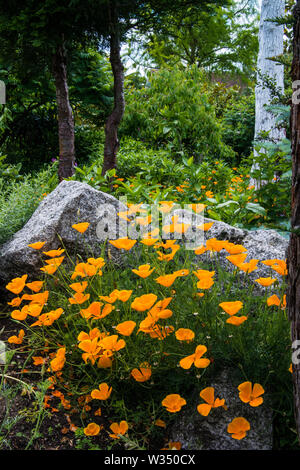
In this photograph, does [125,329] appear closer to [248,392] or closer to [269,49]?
[248,392]

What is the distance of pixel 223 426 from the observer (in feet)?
4.78

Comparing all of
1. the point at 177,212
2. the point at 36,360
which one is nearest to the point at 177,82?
the point at 177,212

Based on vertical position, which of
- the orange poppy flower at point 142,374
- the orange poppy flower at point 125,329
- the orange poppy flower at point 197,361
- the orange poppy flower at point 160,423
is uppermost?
the orange poppy flower at point 125,329

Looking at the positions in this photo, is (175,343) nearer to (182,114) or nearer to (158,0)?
(158,0)

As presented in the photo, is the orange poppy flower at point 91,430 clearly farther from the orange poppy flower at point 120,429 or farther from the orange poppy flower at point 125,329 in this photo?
the orange poppy flower at point 125,329

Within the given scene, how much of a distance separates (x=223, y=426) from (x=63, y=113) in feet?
13.1

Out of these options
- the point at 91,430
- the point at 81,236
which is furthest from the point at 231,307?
the point at 81,236

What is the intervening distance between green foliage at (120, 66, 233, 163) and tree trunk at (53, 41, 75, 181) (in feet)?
8.47

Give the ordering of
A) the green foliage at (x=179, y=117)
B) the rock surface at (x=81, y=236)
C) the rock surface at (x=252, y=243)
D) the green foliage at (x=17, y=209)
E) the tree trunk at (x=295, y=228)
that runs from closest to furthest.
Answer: the tree trunk at (x=295, y=228) < the rock surface at (x=252, y=243) < the rock surface at (x=81, y=236) < the green foliage at (x=17, y=209) < the green foliage at (x=179, y=117)

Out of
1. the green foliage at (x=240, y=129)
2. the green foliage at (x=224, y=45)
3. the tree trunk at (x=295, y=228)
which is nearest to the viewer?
the tree trunk at (x=295, y=228)

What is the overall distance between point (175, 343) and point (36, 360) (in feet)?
2.43

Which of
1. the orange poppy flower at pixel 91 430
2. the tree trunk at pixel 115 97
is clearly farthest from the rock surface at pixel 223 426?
the tree trunk at pixel 115 97

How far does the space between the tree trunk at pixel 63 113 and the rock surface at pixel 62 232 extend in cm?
182

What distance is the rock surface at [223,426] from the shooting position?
4.63 feet
